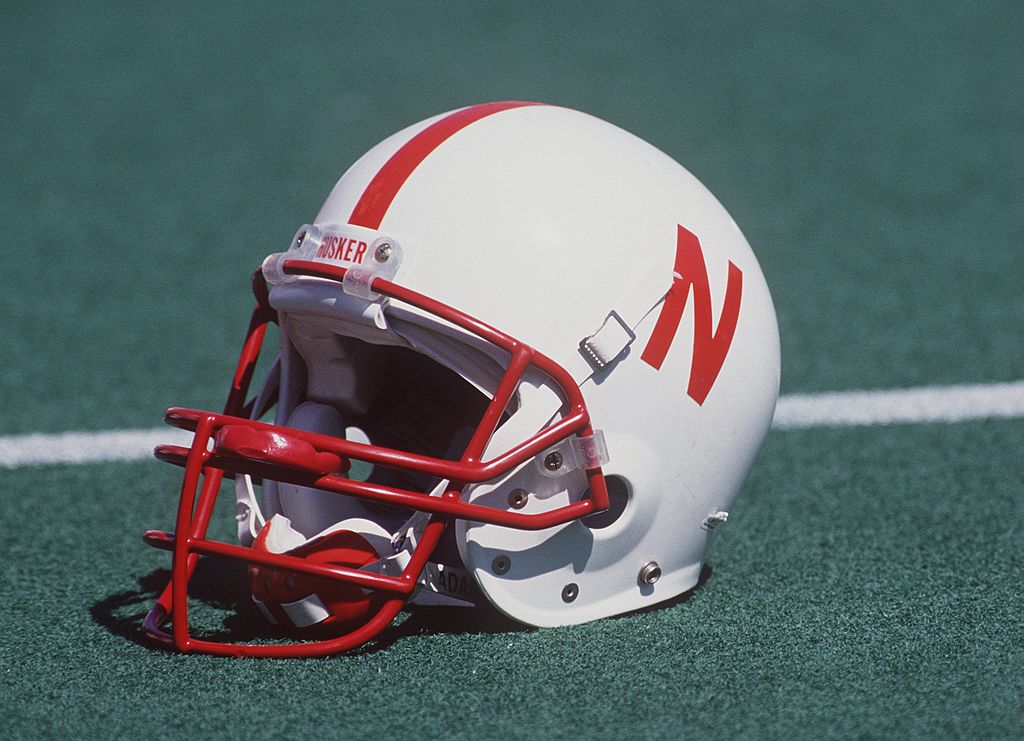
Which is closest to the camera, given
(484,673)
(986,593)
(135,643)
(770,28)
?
(484,673)

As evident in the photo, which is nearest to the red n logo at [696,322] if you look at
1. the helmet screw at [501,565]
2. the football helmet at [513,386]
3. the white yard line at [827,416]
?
the football helmet at [513,386]

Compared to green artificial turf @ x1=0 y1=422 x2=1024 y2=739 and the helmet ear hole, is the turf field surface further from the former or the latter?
the helmet ear hole

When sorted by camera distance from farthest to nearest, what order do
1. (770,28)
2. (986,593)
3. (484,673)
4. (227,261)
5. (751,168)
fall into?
(770,28) → (751,168) → (227,261) → (986,593) → (484,673)

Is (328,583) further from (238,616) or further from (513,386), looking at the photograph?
(513,386)

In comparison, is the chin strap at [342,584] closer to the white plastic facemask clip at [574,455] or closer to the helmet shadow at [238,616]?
the helmet shadow at [238,616]

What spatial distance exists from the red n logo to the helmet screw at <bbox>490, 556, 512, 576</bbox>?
0.39 meters

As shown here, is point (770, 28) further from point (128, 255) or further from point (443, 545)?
point (443, 545)

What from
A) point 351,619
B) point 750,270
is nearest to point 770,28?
point 750,270

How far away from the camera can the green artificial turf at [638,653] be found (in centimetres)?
196

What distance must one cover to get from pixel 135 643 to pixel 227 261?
260 centimetres

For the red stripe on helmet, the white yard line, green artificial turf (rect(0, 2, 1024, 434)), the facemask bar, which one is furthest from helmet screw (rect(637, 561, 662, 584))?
green artificial turf (rect(0, 2, 1024, 434))

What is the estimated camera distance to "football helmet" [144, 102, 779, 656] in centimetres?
211

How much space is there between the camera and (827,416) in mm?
3559

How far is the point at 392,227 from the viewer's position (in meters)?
2.19
